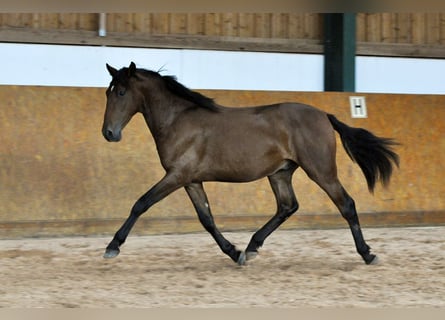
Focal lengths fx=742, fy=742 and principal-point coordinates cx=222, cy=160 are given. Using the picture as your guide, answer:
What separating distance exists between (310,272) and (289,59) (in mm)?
5178

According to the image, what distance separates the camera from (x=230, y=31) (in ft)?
34.0

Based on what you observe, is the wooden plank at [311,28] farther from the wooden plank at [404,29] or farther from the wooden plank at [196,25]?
the wooden plank at [196,25]

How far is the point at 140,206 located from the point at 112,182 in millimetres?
2262

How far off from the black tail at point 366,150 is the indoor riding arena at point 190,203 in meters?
0.77

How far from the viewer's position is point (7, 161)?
7.85 m

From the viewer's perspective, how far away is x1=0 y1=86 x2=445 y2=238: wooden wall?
309 inches

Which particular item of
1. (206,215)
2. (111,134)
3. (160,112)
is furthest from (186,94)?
(206,215)

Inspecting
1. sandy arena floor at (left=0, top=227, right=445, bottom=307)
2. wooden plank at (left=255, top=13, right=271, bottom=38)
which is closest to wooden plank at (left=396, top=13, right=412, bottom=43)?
wooden plank at (left=255, top=13, right=271, bottom=38)

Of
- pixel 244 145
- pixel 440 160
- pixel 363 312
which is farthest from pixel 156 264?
pixel 440 160

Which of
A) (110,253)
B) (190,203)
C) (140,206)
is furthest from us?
(190,203)

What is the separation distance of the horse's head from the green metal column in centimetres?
470

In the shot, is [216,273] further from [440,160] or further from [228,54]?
[228,54]

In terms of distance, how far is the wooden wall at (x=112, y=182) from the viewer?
7.85 m

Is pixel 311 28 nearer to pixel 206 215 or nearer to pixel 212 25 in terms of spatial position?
pixel 212 25
